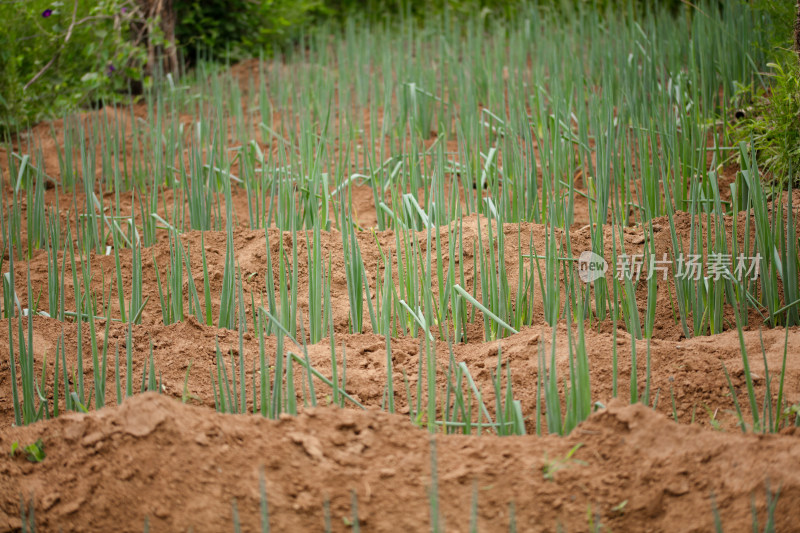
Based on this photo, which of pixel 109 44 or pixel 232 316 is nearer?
pixel 232 316

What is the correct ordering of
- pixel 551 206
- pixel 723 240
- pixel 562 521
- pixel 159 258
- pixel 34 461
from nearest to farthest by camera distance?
pixel 562 521
pixel 34 461
pixel 723 240
pixel 551 206
pixel 159 258

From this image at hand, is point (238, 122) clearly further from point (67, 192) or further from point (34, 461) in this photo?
point (34, 461)

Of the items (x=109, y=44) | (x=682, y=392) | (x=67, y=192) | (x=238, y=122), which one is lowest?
(x=682, y=392)

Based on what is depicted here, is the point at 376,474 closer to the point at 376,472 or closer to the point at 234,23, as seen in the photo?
the point at 376,472

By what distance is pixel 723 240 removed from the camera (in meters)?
2.08

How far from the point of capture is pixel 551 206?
227 cm

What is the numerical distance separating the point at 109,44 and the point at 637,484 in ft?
13.9

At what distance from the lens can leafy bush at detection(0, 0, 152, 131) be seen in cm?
415

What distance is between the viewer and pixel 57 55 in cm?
450

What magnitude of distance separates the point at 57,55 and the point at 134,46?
48 cm

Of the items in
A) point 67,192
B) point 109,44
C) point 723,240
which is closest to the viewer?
point 723,240

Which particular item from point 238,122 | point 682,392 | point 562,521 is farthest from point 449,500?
point 238,122

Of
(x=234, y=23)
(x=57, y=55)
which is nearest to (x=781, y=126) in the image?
(x=57, y=55)

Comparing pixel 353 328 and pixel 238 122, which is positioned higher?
pixel 238 122
